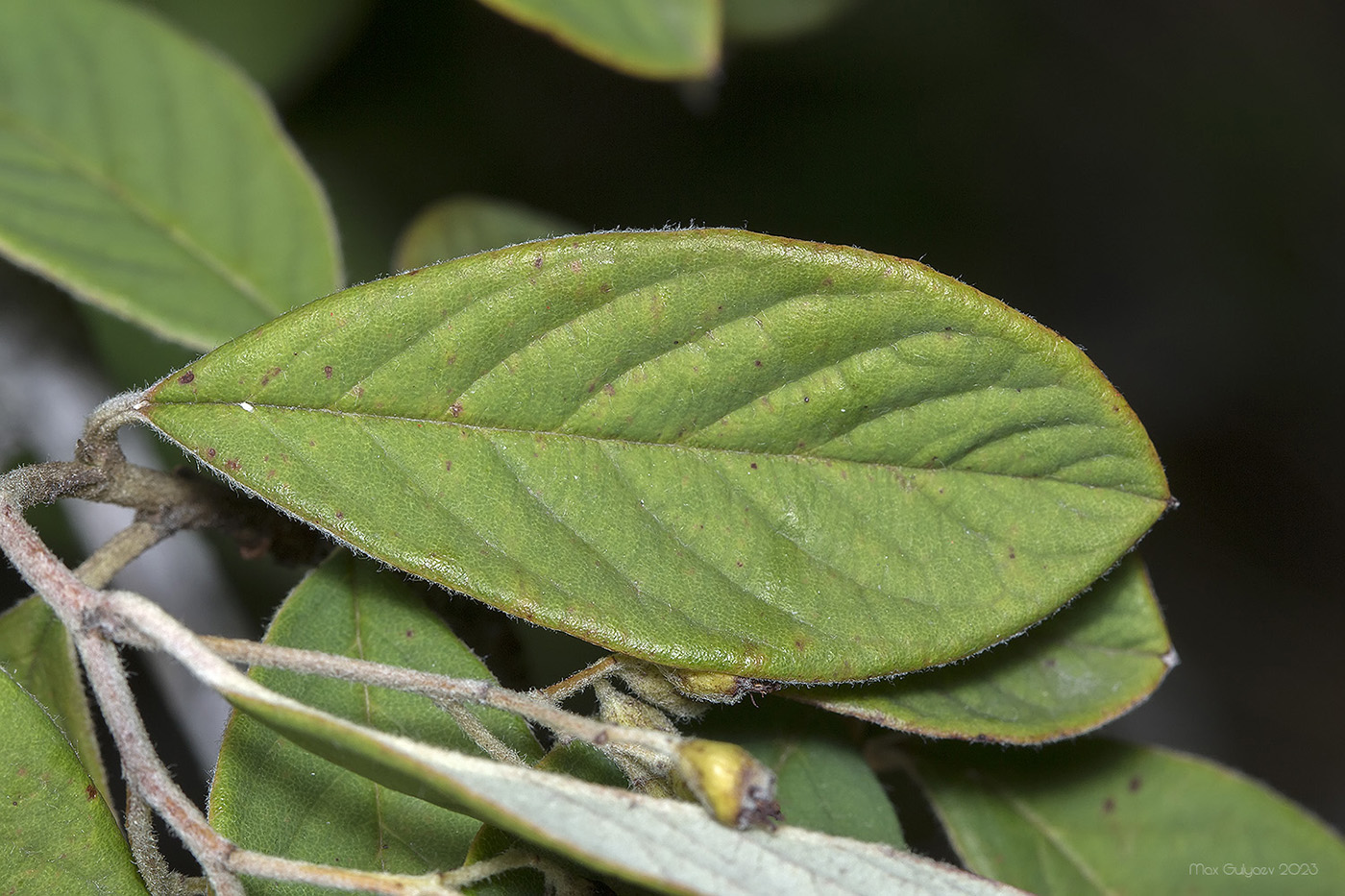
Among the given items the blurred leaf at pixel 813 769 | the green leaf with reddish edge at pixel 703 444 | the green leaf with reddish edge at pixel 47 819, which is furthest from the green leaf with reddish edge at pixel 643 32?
the green leaf with reddish edge at pixel 47 819

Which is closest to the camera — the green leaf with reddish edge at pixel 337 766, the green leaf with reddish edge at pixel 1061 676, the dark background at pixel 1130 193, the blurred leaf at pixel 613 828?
the blurred leaf at pixel 613 828

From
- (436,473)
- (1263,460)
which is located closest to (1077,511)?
(436,473)

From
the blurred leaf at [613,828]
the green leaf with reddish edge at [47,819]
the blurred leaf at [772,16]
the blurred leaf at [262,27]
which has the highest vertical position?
the blurred leaf at [772,16]

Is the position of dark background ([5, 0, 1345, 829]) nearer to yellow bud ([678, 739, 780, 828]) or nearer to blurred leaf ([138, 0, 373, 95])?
blurred leaf ([138, 0, 373, 95])

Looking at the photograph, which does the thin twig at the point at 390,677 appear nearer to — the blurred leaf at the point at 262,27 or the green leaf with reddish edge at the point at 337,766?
the green leaf with reddish edge at the point at 337,766

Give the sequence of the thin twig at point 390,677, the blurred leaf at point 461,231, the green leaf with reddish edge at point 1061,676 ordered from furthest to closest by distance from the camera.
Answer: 1. the blurred leaf at point 461,231
2. the green leaf with reddish edge at point 1061,676
3. the thin twig at point 390,677

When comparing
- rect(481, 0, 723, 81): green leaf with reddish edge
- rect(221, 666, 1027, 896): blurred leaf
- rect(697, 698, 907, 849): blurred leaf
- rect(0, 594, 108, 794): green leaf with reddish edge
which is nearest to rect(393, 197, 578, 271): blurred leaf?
rect(481, 0, 723, 81): green leaf with reddish edge

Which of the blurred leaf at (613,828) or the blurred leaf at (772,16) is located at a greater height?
the blurred leaf at (772,16)
